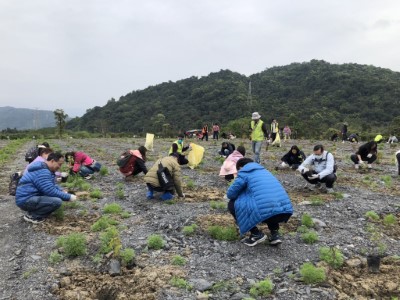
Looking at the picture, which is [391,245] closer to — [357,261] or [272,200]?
[357,261]

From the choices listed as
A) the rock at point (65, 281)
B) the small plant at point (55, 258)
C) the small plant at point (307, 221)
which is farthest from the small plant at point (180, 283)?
the small plant at point (307, 221)

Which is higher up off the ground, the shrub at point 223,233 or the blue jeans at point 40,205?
the blue jeans at point 40,205

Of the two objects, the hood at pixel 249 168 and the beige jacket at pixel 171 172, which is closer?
the hood at pixel 249 168

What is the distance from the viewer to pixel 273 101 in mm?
68000

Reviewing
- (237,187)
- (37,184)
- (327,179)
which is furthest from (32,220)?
(327,179)

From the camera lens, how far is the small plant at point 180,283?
16.8 ft

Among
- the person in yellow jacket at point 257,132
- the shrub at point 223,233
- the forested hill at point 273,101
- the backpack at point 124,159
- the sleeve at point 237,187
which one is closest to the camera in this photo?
the sleeve at point 237,187

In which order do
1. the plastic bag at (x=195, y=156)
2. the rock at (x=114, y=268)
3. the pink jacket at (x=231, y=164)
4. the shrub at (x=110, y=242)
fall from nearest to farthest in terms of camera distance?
the rock at (x=114, y=268) < the shrub at (x=110, y=242) < the pink jacket at (x=231, y=164) < the plastic bag at (x=195, y=156)

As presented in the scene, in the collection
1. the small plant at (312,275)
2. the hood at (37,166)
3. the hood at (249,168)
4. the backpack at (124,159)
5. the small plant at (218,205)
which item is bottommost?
the small plant at (312,275)

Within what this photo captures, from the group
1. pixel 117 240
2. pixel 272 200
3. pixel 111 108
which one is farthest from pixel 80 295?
pixel 111 108

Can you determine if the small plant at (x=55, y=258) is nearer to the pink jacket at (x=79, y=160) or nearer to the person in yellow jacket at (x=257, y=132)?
the pink jacket at (x=79, y=160)

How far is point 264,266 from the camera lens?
18.9ft

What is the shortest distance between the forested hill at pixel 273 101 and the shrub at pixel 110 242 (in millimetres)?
40136

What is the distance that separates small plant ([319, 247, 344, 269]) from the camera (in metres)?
5.79
